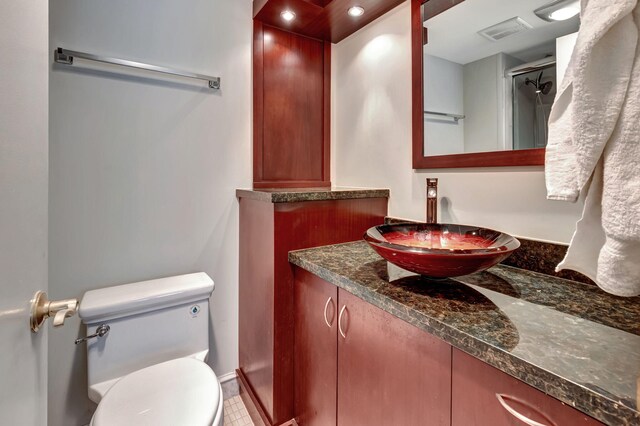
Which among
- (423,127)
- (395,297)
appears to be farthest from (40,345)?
(423,127)

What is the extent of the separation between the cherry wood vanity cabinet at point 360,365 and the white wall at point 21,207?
30.9 inches

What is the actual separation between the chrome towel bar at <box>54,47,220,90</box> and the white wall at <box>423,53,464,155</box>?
3.53ft

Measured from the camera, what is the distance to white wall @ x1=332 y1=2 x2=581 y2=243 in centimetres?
109

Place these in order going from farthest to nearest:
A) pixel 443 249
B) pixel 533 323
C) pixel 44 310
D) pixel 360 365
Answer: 1. pixel 360 365
2. pixel 443 249
3. pixel 533 323
4. pixel 44 310

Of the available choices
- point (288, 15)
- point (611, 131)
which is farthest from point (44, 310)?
point (288, 15)

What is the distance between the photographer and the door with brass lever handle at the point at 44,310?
Answer: 1.79ft

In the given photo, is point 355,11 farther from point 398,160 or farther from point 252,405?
point 252,405

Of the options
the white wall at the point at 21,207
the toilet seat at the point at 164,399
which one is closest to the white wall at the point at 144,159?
the toilet seat at the point at 164,399

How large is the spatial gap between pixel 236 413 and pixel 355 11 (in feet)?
7.32

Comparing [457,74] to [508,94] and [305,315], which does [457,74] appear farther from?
[305,315]

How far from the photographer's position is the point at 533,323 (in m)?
0.70

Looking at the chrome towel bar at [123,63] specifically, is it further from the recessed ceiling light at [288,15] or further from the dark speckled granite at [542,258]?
the dark speckled granite at [542,258]

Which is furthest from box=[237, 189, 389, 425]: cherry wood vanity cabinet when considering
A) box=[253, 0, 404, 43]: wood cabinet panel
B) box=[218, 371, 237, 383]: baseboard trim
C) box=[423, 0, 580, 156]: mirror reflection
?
box=[253, 0, 404, 43]: wood cabinet panel

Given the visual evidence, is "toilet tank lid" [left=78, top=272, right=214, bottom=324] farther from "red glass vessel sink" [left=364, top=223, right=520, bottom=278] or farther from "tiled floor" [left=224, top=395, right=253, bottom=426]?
"red glass vessel sink" [left=364, top=223, right=520, bottom=278]
